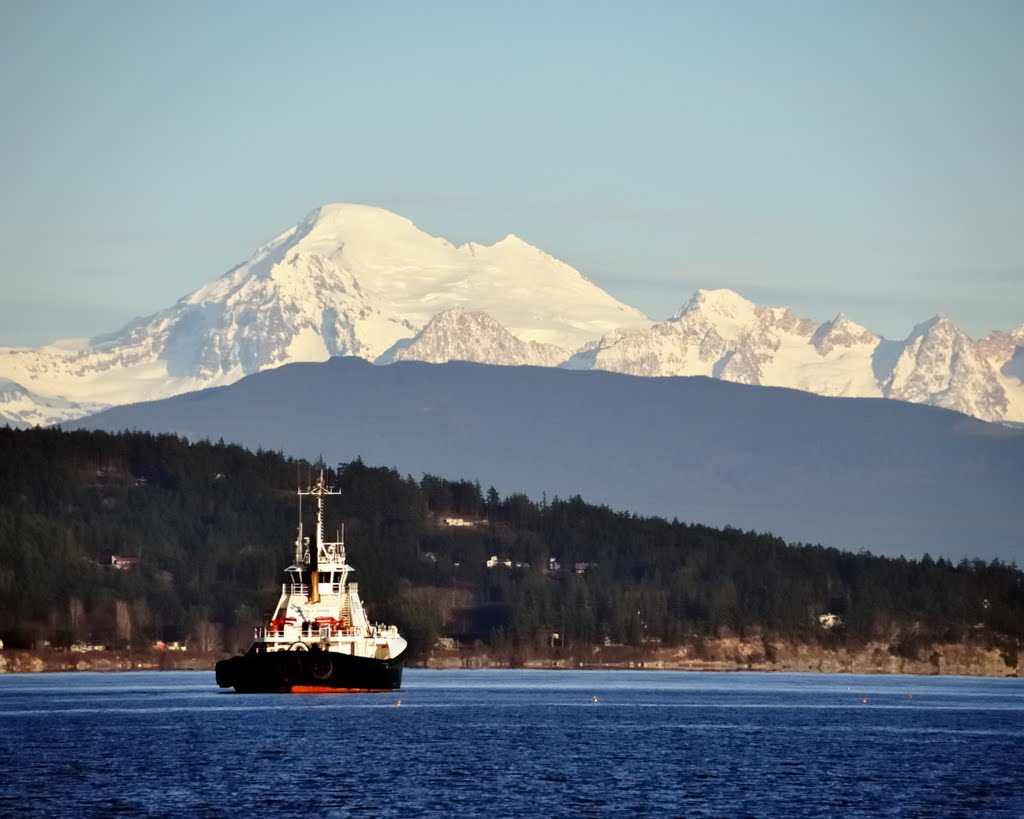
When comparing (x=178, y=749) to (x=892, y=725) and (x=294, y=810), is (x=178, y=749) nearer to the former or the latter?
(x=294, y=810)

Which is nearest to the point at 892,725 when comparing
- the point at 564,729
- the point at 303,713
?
the point at 564,729

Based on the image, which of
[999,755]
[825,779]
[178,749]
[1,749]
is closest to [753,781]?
[825,779]

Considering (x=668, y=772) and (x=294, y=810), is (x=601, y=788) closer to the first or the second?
(x=668, y=772)

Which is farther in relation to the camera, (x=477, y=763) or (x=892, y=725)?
(x=892, y=725)

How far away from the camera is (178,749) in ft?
492

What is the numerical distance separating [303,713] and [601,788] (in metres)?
61.6

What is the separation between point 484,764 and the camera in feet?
465

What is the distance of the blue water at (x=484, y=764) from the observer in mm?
120000

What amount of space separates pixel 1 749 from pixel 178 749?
1139 centimetres

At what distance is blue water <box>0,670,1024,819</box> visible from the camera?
12000 cm

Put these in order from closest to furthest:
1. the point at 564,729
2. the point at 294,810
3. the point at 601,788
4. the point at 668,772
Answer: the point at 294,810
the point at 601,788
the point at 668,772
the point at 564,729

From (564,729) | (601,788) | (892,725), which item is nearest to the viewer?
(601,788)

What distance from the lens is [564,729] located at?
175750 mm

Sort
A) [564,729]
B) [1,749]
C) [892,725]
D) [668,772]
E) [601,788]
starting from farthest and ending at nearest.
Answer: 1. [892,725]
2. [564,729]
3. [1,749]
4. [668,772]
5. [601,788]
